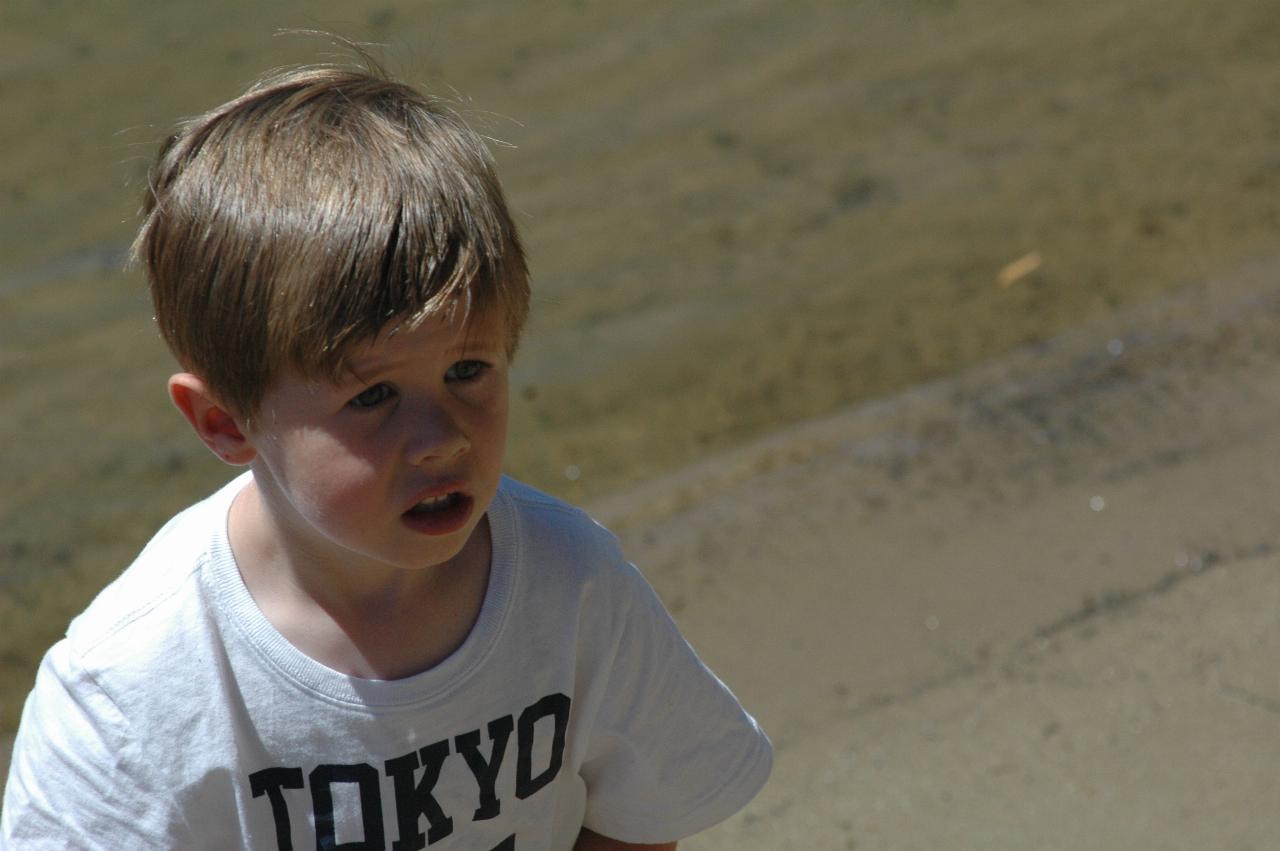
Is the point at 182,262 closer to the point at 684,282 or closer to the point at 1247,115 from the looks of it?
the point at 684,282

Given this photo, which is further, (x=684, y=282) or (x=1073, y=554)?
(x=684, y=282)

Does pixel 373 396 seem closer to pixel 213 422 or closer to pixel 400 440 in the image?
pixel 400 440

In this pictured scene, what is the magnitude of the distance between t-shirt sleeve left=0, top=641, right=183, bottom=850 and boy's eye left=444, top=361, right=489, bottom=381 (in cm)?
43

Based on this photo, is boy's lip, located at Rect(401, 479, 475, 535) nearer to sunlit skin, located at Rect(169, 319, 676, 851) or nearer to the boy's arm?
sunlit skin, located at Rect(169, 319, 676, 851)

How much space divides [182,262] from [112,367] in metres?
2.80

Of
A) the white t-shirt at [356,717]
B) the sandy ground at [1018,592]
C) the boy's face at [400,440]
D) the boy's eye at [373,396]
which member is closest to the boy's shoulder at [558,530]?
the white t-shirt at [356,717]

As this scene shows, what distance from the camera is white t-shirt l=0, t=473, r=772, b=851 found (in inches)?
57.1

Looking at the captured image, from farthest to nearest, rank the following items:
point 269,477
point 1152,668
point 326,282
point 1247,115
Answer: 1. point 1247,115
2. point 1152,668
3. point 269,477
4. point 326,282

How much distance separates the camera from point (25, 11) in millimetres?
5555

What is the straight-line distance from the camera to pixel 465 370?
144 centimetres

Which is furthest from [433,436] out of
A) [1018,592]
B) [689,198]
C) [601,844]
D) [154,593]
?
[689,198]

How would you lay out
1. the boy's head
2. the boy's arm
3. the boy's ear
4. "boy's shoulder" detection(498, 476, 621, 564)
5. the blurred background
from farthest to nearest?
the blurred background → the boy's arm → "boy's shoulder" detection(498, 476, 621, 564) → the boy's ear → the boy's head

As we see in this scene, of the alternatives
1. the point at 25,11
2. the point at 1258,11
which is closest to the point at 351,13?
the point at 25,11

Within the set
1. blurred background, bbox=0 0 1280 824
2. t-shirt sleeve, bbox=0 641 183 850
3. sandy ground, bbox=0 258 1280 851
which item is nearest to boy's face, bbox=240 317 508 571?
t-shirt sleeve, bbox=0 641 183 850
